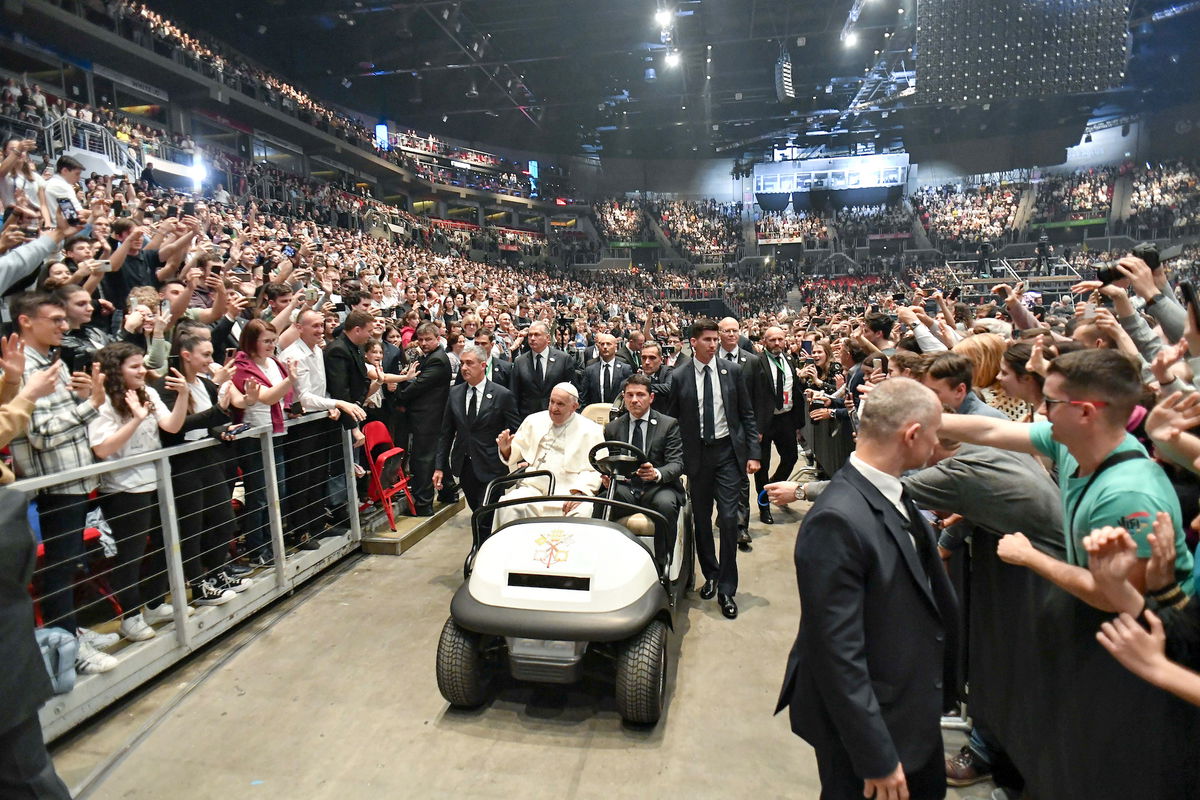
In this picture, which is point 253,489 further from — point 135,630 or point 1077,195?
point 1077,195

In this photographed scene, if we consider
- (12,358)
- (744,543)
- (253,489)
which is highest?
(12,358)

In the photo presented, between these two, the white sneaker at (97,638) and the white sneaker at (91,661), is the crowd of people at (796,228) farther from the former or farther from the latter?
the white sneaker at (91,661)

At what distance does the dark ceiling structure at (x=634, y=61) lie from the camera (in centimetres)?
1903

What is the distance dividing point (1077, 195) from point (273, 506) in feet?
127

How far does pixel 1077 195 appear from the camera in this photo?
102ft

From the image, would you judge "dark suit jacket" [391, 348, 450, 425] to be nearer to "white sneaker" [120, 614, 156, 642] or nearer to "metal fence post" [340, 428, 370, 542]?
"metal fence post" [340, 428, 370, 542]

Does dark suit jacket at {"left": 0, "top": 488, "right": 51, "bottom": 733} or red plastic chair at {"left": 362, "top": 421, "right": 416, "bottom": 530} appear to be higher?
dark suit jacket at {"left": 0, "top": 488, "right": 51, "bottom": 733}

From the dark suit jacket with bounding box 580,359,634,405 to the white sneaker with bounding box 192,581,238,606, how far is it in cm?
405

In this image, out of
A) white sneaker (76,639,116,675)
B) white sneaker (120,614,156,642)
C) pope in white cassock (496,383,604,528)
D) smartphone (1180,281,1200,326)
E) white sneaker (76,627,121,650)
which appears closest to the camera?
smartphone (1180,281,1200,326)

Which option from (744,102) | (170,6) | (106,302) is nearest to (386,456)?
(106,302)

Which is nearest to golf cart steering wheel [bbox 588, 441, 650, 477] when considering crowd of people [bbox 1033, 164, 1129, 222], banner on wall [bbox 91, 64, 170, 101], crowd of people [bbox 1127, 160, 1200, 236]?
banner on wall [bbox 91, 64, 170, 101]

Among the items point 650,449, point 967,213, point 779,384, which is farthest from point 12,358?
point 967,213

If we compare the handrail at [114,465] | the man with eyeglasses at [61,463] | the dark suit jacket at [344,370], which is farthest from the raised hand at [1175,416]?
the dark suit jacket at [344,370]

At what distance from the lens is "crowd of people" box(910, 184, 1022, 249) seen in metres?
32.6
